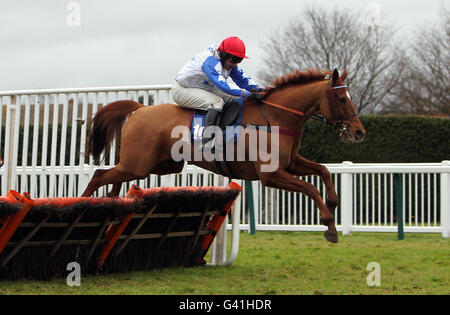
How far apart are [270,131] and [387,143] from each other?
325 inches

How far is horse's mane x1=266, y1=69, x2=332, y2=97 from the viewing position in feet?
19.3

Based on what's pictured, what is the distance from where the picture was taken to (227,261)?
6598mm

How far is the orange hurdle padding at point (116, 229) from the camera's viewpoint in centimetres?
538

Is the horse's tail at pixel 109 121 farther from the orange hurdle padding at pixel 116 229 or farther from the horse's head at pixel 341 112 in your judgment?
the horse's head at pixel 341 112

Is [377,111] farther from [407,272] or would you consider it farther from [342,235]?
[407,272]

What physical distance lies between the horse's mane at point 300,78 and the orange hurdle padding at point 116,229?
149 centimetres

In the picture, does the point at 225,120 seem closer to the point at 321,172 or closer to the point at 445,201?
the point at 321,172

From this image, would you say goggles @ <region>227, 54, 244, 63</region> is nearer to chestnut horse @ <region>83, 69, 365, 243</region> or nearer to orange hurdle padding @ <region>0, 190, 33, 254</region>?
chestnut horse @ <region>83, 69, 365, 243</region>

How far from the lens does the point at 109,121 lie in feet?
21.1

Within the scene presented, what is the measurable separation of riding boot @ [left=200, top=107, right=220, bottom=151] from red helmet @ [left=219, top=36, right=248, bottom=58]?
1.70 feet
